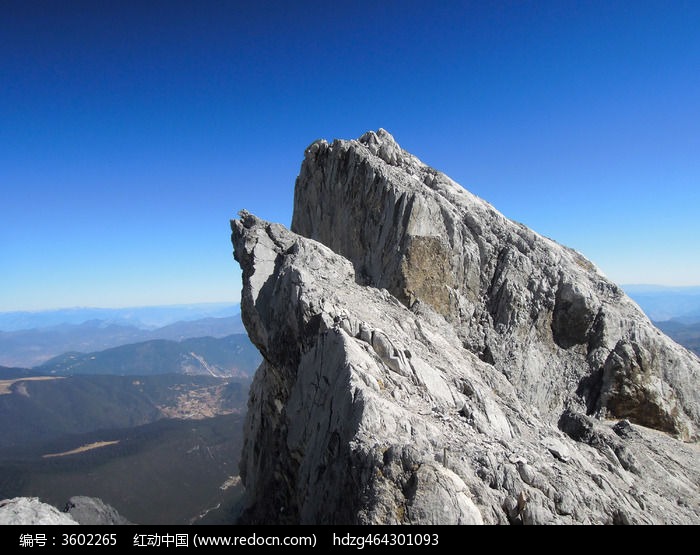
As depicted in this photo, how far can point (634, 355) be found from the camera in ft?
111

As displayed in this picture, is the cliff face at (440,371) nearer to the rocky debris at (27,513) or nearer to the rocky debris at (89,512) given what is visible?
the rocky debris at (27,513)

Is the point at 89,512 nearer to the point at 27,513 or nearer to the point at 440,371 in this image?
the point at 27,513

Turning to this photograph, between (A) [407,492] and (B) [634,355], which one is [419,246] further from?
(A) [407,492]

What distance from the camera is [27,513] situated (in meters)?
16.1

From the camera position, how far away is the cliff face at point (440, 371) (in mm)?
16094

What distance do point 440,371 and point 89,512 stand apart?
49062 millimetres

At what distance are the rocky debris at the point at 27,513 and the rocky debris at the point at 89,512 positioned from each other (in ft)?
115

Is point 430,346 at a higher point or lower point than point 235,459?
higher

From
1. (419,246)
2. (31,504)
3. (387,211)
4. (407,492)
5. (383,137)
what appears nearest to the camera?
(407,492)

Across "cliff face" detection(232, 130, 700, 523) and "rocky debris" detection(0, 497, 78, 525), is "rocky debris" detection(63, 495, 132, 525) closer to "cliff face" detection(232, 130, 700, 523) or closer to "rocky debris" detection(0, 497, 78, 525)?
"cliff face" detection(232, 130, 700, 523)

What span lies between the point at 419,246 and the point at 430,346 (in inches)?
508

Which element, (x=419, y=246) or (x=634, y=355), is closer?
(x=634, y=355)
